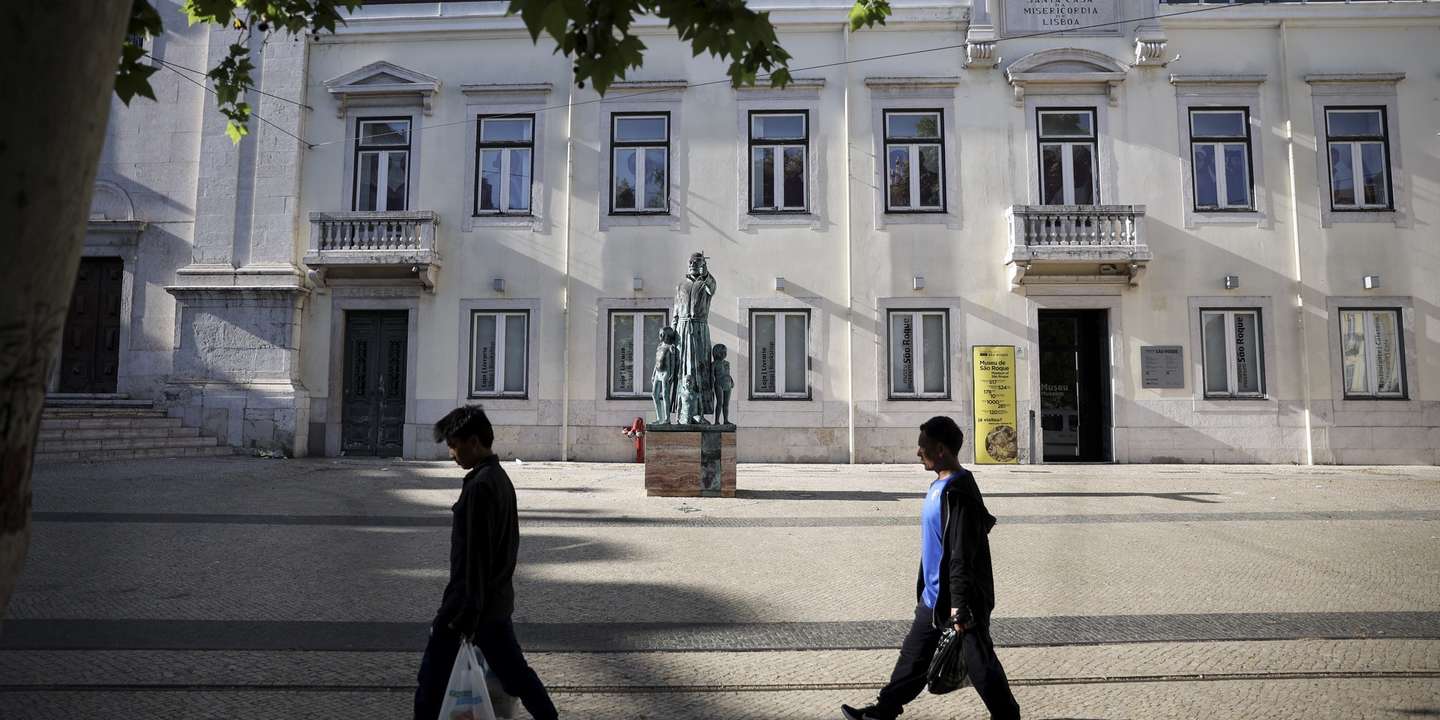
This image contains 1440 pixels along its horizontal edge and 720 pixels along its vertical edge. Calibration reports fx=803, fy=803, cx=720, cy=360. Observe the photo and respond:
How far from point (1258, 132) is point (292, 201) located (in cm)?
2129

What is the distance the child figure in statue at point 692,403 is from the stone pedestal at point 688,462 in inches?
10.7

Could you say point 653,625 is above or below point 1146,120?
below

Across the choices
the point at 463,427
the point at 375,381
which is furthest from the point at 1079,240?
the point at 463,427

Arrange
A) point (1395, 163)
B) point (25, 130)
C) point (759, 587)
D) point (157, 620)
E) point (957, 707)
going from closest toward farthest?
point (25, 130)
point (957, 707)
point (157, 620)
point (759, 587)
point (1395, 163)

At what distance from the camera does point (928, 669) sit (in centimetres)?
365

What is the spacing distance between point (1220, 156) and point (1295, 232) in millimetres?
2212

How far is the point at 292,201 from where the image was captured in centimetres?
1798

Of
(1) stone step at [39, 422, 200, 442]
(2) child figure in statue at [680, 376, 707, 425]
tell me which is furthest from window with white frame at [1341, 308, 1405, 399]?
(1) stone step at [39, 422, 200, 442]

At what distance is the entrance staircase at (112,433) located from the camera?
559 inches

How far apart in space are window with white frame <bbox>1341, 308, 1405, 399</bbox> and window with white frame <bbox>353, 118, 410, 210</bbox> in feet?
68.1

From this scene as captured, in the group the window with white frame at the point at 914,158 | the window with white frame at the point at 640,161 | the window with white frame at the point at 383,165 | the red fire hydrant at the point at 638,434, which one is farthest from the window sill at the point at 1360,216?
the window with white frame at the point at 383,165

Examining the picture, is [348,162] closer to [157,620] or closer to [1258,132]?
[157,620]

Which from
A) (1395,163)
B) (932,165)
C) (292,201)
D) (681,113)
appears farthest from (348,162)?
(1395,163)

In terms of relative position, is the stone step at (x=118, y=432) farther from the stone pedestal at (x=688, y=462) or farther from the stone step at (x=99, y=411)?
the stone pedestal at (x=688, y=462)
